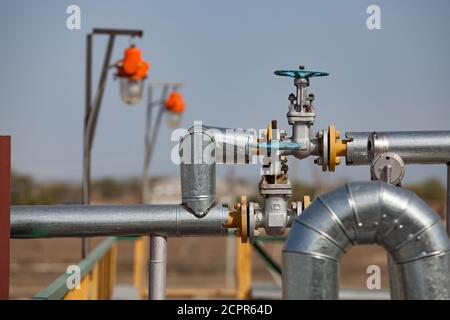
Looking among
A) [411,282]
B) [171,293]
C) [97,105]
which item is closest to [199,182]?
[411,282]

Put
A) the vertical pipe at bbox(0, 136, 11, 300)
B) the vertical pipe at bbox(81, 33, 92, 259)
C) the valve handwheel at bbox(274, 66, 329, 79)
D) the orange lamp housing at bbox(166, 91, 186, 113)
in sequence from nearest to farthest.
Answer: the vertical pipe at bbox(0, 136, 11, 300) < the valve handwheel at bbox(274, 66, 329, 79) < the vertical pipe at bbox(81, 33, 92, 259) < the orange lamp housing at bbox(166, 91, 186, 113)

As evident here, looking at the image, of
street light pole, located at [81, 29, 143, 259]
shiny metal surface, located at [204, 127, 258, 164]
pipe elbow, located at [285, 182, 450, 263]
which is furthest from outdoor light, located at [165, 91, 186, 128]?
pipe elbow, located at [285, 182, 450, 263]

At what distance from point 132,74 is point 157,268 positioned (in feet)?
25.3

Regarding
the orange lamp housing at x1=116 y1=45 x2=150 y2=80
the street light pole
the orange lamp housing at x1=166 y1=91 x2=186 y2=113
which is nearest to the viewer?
the street light pole

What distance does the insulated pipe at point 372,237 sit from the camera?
5.44 meters

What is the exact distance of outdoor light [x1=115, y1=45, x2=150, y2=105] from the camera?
46.8ft

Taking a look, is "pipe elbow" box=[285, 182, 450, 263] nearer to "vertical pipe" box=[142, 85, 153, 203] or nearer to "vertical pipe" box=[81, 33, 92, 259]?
"vertical pipe" box=[81, 33, 92, 259]

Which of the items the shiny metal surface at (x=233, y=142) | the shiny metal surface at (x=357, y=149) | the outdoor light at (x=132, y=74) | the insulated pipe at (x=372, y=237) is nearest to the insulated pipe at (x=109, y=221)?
the shiny metal surface at (x=233, y=142)

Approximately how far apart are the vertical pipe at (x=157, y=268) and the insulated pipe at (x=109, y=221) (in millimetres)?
74

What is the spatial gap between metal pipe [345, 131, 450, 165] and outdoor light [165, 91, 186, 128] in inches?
540

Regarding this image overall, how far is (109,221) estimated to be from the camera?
23.7ft

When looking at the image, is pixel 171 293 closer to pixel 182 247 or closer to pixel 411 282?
pixel 411 282

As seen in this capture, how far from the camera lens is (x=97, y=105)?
1293cm

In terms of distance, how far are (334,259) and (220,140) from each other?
2049 millimetres
